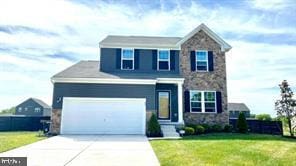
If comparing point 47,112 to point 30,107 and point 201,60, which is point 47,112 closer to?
point 30,107

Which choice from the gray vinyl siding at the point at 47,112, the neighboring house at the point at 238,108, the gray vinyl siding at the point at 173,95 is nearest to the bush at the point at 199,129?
the gray vinyl siding at the point at 173,95

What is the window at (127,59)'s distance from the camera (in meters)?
18.7

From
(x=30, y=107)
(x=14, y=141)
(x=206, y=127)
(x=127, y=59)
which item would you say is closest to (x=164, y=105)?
(x=206, y=127)

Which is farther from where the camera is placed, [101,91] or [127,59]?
[127,59]

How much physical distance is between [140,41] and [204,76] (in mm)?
5769

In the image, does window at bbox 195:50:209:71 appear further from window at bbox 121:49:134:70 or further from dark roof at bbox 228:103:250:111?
dark roof at bbox 228:103:250:111

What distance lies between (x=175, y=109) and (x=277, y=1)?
9.41 m

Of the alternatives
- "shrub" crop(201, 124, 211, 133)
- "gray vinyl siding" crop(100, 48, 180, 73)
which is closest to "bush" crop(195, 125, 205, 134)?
"shrub" crop(201, 124, 211, 133)

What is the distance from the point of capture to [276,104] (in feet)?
54.1

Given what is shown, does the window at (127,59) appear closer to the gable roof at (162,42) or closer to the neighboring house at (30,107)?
the gable roof at (162,42)

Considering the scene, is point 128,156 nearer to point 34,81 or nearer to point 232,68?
point 232,68

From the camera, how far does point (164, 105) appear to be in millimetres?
17984

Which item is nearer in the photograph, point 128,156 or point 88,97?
point 128,156

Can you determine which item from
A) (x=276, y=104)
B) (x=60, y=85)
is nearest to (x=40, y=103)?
(x=60, y=85)
